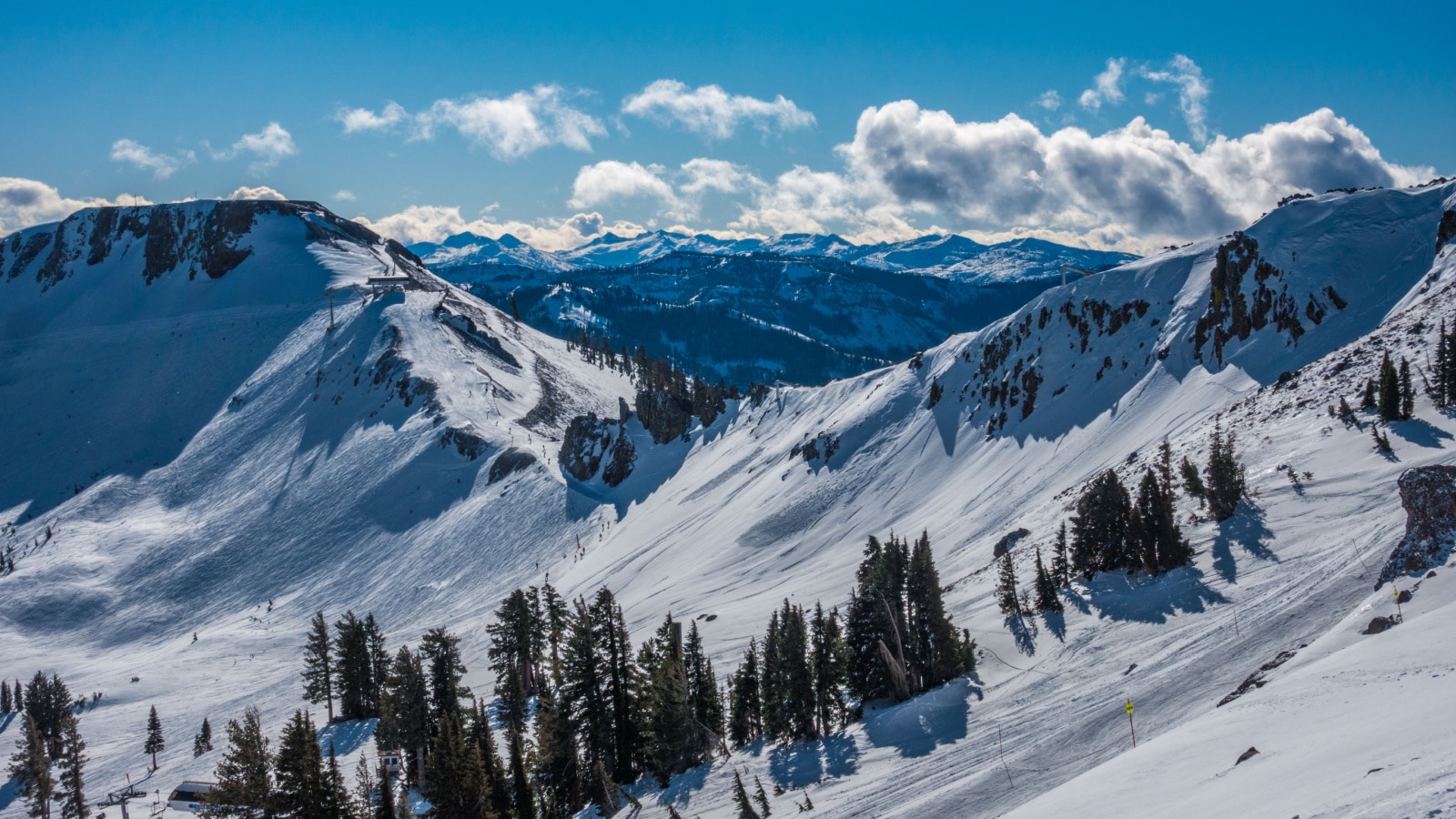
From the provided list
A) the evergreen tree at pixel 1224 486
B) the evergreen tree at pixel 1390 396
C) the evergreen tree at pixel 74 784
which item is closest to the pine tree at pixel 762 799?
the evergreen tree at pixel 1224 486

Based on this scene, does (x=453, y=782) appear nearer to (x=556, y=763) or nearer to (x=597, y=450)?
(x=556, y=763)

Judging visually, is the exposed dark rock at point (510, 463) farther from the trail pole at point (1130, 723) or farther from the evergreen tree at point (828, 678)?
the trail pole at point (1130, 723)

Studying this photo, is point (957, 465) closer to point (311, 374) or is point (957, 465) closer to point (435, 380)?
point (435, 380)

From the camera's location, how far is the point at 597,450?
114 metres

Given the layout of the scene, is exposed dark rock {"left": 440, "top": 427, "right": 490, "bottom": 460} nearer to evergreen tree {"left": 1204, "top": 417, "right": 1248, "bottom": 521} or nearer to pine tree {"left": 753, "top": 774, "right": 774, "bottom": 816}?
pine tree {"left": 753, "top": 774, "right": 774, "bottom": 816}

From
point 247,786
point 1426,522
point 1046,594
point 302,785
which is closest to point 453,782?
point 302,785

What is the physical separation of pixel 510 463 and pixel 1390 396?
92137mm

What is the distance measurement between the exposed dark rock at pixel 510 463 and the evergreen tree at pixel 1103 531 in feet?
263

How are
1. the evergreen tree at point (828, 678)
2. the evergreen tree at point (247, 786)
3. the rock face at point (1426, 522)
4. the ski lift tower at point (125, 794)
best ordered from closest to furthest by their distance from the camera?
the rock face at point (1426, 522) → the evergreen tree at point (247, 786) → the evergreen tree at point (828, 678) → the ski lift tower at point (125, 794)

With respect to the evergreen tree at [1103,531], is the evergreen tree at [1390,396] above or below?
above

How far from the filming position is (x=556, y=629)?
59.5 metres

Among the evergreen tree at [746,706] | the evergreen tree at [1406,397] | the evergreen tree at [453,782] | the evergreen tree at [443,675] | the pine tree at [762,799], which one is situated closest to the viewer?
the pine tree at [762,799]

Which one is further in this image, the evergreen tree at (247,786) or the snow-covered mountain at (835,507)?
the evergreen tree at (247,786)

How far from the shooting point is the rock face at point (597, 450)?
366 feet
